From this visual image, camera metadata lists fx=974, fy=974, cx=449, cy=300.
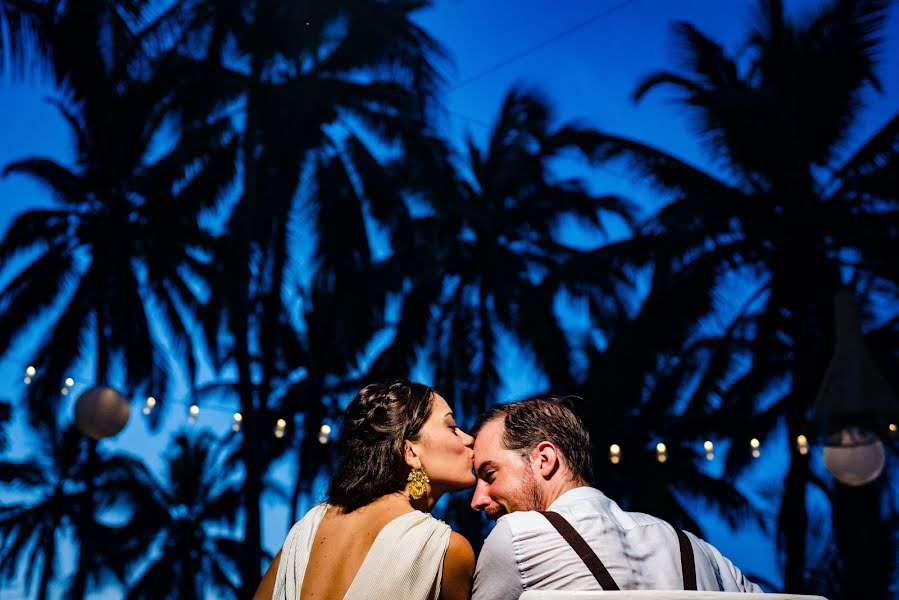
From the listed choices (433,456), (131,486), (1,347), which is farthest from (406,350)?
(433,456)

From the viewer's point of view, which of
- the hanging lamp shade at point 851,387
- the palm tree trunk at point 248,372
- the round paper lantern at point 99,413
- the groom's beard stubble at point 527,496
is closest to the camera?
the groom's beard stubble at point 527,496

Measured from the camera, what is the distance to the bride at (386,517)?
2.79 m

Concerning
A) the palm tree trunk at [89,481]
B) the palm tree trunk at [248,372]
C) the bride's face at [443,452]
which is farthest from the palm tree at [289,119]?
the bride's face at [443,452]

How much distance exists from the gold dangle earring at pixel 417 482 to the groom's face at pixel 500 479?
17cm

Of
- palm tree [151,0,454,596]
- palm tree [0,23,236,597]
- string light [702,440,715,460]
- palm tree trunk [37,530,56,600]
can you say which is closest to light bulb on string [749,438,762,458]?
string light [702,440,715,460]

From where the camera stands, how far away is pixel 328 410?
2483 centimetres

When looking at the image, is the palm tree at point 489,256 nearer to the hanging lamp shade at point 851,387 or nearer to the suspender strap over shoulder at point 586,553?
the hanging lamp shade at point 851,387

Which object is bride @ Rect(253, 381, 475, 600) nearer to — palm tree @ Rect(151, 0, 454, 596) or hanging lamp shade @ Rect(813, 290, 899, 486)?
hanging lamp shade @ Rect(813, 290, 899, 486)

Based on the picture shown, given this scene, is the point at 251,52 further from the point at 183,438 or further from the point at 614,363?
the point at 183,438

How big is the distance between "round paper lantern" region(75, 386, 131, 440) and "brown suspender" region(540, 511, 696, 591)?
9396 mm

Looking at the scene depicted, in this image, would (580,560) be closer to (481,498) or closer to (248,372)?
(481,498)

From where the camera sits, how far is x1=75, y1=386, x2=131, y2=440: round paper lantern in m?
11.1

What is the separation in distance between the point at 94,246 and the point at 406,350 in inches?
304

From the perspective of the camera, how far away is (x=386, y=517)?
9.75 ft
